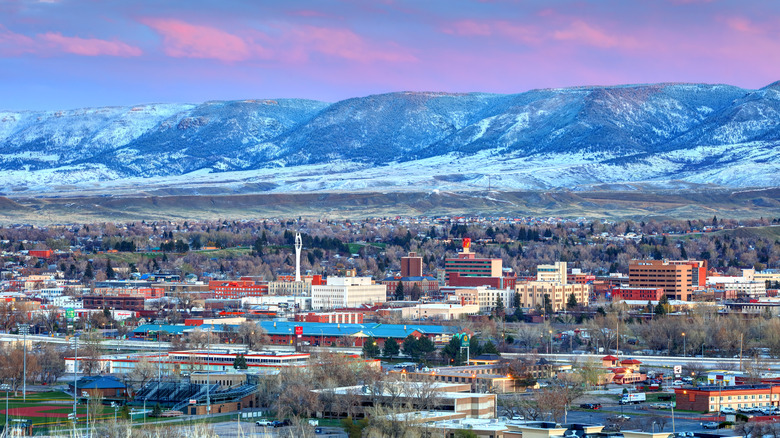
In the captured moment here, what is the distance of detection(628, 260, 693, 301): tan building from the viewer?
120m

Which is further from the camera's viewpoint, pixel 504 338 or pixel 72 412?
pixel 504 338

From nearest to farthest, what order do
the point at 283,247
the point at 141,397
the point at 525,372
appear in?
the point at 141,397 → the point at 525,372 → the point at 283,247

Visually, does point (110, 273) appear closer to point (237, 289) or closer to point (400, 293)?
point (237, 289)

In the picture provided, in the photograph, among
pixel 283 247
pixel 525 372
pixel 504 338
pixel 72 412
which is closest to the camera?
pixel 72 412

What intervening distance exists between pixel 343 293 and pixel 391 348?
36579 millimetres

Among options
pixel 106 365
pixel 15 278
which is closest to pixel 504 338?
pixel 106 365

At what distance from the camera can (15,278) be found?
136m

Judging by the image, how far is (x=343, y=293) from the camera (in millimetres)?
121062

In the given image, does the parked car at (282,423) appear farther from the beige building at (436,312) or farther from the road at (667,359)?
the beige building at (436,312)

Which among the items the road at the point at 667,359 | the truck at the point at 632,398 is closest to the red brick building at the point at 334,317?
the road at the point at 667,359

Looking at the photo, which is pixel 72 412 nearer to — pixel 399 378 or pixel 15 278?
pixel 399 378

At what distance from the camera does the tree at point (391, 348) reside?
3334 inches

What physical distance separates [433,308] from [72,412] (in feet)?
166

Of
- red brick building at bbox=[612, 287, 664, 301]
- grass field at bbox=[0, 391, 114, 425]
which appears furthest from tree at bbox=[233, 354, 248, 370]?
red brick building at bbox=[612, 287, 664, 301]
